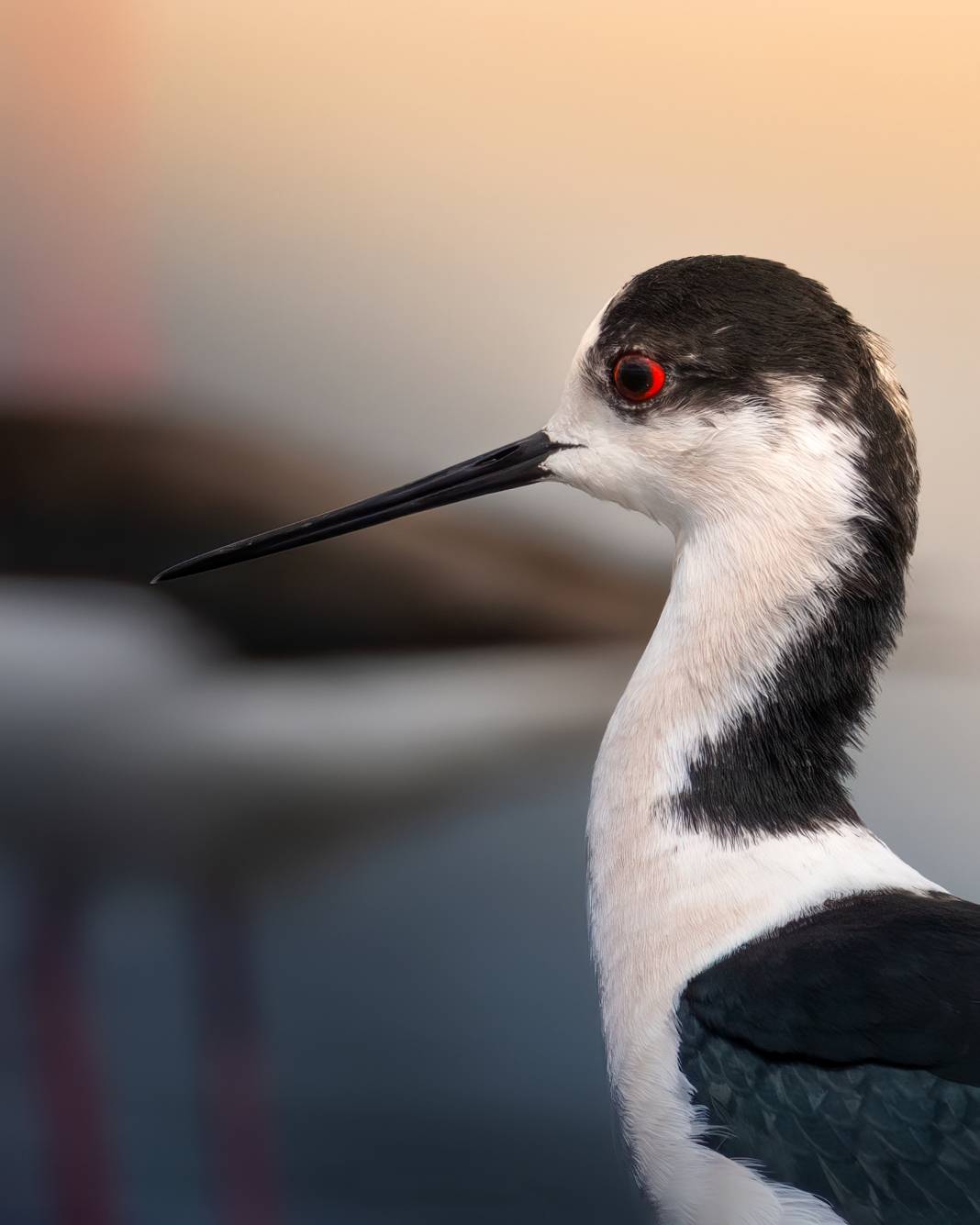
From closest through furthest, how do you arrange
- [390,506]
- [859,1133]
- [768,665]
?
1. [859,1133]
2. [768,665]
3. [390,506]

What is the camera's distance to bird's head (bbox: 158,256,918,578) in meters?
0.73

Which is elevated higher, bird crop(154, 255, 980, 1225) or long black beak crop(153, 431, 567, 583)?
long black beak crop(153, 431, 567, 583)

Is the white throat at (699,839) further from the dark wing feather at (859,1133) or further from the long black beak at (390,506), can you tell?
the long black beak at (390,506)

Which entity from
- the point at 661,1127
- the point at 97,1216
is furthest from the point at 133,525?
the point at 661,1127

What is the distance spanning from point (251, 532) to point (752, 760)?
67cm

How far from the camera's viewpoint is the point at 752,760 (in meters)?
0.75

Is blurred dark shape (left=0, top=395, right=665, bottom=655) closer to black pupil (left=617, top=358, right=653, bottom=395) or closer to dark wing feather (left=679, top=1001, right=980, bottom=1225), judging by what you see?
black pupil (left=617, top=358, right=653, bottom=395)

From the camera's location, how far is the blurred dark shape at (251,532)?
129 centimetres

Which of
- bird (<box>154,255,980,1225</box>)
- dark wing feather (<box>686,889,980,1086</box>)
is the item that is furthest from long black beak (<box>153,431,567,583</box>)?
dark wing feather (<box>686,889,980,1086</box>)

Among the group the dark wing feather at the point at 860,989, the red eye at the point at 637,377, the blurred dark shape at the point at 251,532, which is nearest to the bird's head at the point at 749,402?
the red eye at the point at 637,377

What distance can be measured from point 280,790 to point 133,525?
0.30m

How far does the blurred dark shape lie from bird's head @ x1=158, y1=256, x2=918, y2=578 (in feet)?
1.74

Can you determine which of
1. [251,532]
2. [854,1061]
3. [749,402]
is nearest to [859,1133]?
[854,1061]

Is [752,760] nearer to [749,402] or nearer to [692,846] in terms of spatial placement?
[692,846]
